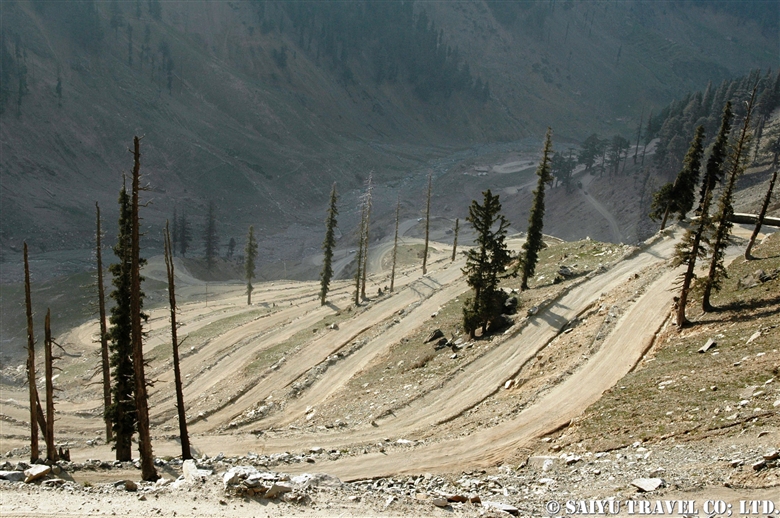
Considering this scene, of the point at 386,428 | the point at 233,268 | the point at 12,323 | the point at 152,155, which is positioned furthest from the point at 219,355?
the point at 152,155

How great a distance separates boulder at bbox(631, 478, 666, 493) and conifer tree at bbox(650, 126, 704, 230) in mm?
46237

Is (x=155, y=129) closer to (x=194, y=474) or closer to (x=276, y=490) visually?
(x=194, y=474)

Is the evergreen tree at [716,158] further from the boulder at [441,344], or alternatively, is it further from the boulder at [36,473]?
the boulder at [36,473]

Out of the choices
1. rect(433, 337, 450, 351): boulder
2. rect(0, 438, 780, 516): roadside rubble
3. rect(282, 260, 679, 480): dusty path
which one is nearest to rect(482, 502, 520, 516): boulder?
rect(0, 438, 780, 516): roadside rubble

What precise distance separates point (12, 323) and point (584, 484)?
76646mm

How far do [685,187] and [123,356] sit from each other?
53398 millimetres

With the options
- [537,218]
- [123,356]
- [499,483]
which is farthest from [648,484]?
[537,218]

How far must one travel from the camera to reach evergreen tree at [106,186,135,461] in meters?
29.4

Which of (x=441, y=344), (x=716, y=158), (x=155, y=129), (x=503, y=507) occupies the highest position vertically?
(x=716, y=158)

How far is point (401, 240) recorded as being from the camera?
112438 mm

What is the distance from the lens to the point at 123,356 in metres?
29.9

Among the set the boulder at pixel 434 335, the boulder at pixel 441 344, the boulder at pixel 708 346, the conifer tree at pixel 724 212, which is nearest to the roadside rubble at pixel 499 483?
the boulder at pixel 708 346

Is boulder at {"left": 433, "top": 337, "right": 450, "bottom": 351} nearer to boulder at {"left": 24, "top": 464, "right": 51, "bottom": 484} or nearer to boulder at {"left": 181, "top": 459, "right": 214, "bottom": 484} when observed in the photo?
boulder at {"left": 181, "top": 459, "right": 214, "bottom": 484}

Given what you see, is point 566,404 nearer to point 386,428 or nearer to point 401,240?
point 386,428
